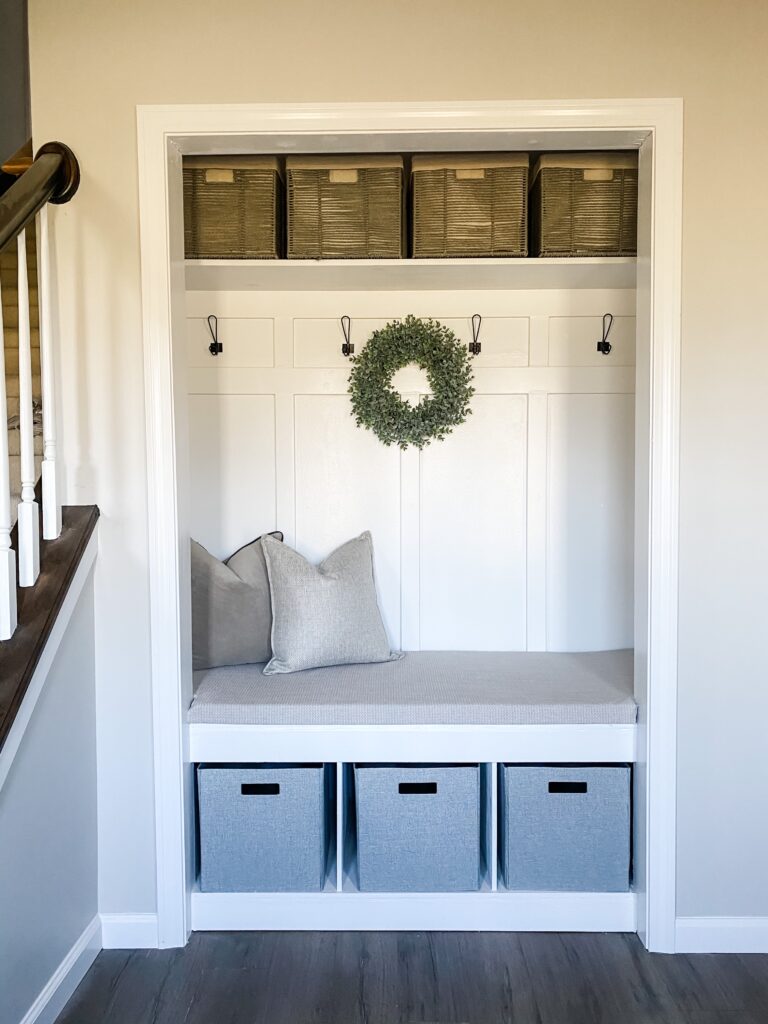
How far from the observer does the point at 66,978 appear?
2010 mm

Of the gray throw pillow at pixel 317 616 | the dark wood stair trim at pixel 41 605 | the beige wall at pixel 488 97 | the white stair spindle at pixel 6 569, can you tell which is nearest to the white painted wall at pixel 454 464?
the gray throw pillow at pixel 317 616

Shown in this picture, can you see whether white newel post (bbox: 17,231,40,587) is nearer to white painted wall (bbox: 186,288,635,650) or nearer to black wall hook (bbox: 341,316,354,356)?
white painted wall (bbox: 186,288,635,650)

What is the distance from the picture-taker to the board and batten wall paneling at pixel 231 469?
291 centimetres

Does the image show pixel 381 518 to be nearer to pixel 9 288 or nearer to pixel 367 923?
pixel 367 923

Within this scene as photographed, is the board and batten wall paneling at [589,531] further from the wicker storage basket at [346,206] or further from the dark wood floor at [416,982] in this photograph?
the dark wood floor at [416,982]

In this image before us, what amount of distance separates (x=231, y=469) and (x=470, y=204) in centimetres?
122

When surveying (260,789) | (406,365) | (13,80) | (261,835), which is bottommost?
(261,835)

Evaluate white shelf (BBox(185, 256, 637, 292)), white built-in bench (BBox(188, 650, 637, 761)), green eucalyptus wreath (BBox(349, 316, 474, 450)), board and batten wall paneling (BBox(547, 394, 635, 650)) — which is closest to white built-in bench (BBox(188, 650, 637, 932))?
white built-in bench (BBox(188, 650, 637, 761))

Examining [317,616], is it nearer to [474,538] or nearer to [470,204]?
[474,538]

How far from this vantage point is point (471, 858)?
2318mm

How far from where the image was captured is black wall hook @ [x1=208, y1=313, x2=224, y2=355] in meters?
2.85

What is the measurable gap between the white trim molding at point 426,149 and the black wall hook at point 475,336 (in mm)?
674

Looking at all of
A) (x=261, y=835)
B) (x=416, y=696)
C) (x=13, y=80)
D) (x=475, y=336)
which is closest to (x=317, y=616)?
(x=416, y=696)

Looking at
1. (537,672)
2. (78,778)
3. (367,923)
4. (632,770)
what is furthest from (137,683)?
(632,770)
